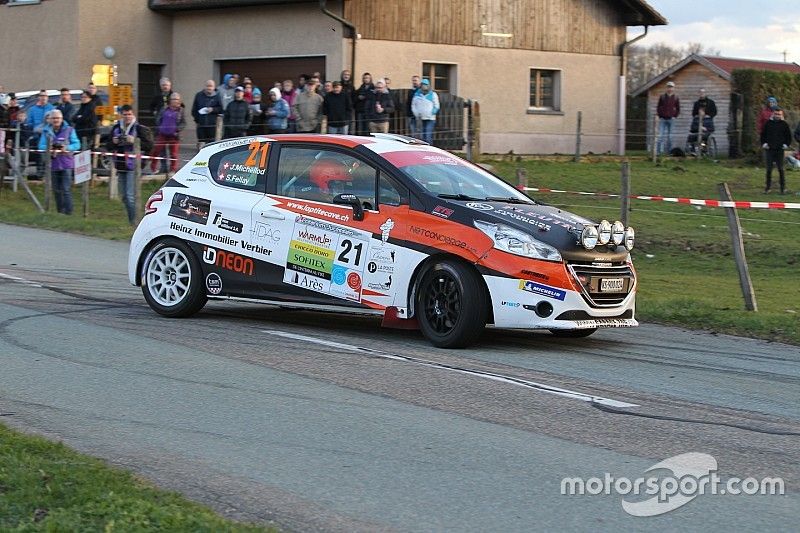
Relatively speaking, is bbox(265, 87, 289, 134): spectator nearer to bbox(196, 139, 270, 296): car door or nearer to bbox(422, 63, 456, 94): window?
bbox(422, 63, 456, 94): window

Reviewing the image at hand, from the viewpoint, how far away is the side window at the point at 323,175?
11.0 metres

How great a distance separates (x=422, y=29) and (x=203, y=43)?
6.15m

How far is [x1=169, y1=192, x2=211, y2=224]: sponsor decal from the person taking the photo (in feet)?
38.6

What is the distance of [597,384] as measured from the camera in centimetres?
916

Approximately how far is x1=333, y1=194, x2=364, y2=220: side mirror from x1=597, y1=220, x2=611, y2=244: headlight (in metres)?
1.92

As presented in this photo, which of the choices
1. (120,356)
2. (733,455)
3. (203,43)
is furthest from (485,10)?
(733,455)

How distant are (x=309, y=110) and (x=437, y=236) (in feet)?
54.3

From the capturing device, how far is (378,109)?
27.4 metres

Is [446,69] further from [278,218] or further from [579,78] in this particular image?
[278,218]

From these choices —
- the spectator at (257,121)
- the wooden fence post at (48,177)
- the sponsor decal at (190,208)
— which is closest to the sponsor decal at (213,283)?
the sponsor decal at (190,208)

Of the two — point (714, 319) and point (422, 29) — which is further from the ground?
point (422, 29)

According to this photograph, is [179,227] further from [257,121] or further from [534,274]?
[257,121]

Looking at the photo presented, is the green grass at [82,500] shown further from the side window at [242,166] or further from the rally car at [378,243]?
the side window at [242,166]

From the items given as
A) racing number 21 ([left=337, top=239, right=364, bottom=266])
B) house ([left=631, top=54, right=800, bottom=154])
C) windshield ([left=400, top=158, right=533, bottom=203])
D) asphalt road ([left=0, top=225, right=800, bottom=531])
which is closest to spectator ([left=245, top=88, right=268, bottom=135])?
asphalt road ([left=0, top=225, right=800, bottom=531])
